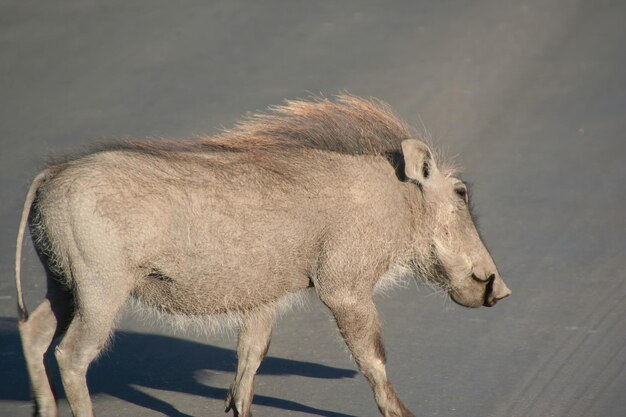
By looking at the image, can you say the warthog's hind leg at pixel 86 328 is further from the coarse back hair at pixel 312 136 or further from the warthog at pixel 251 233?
the coarse back hair at pixel 312 136

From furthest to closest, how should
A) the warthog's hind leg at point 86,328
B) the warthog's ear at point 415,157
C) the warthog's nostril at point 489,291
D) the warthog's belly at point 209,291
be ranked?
the warthog's nostril at point 489,291
the warthog's ear at point 415,157
the warthog's belly at point 209,291
the warthog's hind leg at point 86,328

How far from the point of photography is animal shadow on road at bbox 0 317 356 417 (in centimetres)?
656

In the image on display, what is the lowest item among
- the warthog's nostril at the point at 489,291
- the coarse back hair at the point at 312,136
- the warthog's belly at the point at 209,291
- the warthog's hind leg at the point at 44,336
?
the warthog's hind leg at the point at 44,336

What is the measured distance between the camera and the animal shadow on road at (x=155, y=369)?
21.5 ft

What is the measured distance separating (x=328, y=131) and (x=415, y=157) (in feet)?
1.63

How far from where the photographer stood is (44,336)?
564cm

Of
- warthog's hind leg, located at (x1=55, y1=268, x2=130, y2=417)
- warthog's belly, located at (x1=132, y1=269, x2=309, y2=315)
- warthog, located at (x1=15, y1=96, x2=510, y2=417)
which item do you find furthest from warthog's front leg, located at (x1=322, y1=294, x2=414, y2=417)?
warthog's hind leg, located at (x1=55, y1=268, x2=130, y2=417)

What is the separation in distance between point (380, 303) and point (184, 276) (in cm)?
255

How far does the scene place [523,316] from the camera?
24.3ft

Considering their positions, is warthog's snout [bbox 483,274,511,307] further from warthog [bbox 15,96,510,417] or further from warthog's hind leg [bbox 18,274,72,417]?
warthog's hind leg [bbox 18,274,72,417]

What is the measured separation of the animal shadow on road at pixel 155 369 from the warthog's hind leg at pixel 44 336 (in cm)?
96

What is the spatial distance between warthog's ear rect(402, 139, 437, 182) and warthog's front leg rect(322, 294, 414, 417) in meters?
0.70

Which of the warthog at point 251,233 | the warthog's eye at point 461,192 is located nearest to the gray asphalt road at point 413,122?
the warthog at point 251,233

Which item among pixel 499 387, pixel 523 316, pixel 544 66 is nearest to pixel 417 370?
pixel 499 387
